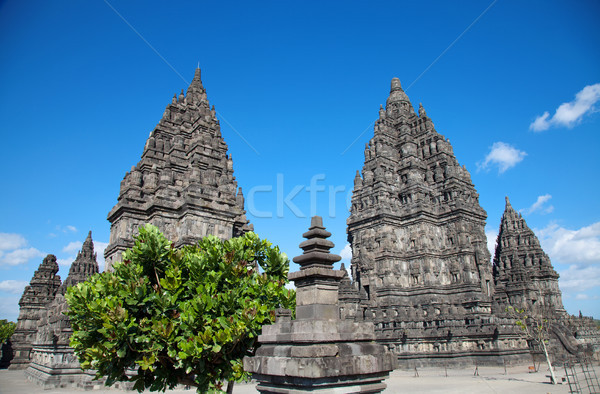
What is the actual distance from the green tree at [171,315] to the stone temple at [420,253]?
2368cm

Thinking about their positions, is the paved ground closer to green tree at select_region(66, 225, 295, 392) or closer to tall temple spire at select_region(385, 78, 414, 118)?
green tree at select_region(66, 225, 295, 392)

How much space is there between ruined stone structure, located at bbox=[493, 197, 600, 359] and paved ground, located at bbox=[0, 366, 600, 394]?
250 inches

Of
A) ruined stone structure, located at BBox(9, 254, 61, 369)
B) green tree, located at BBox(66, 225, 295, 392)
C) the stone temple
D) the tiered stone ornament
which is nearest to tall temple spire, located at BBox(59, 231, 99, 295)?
ruined stone structure, located at BBox(9, 254, 61, 369)

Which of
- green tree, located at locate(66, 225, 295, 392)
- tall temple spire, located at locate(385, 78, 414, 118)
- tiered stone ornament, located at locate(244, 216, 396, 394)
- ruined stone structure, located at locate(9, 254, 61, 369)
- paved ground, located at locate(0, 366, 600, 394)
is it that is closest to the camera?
tiered stone ornament, located at locate(244, 216, 396, 394)

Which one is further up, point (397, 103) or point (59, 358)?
point (397, 103)

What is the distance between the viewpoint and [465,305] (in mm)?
39688

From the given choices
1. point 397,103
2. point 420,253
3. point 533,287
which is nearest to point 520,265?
point 533,287

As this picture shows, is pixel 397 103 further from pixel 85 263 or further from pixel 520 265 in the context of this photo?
pixel 85 263

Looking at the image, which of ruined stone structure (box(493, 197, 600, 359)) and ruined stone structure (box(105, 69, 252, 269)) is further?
ruined stone structure (box(493, 197, 600, 359))

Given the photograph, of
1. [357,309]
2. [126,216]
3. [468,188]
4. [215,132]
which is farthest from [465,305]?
[126,216]

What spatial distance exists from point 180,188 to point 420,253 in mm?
27330

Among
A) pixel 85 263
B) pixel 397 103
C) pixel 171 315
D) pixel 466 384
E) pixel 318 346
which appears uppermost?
pixel 397 103

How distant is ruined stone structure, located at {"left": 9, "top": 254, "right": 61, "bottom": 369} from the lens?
131 feet

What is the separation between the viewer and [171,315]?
11312 mm
